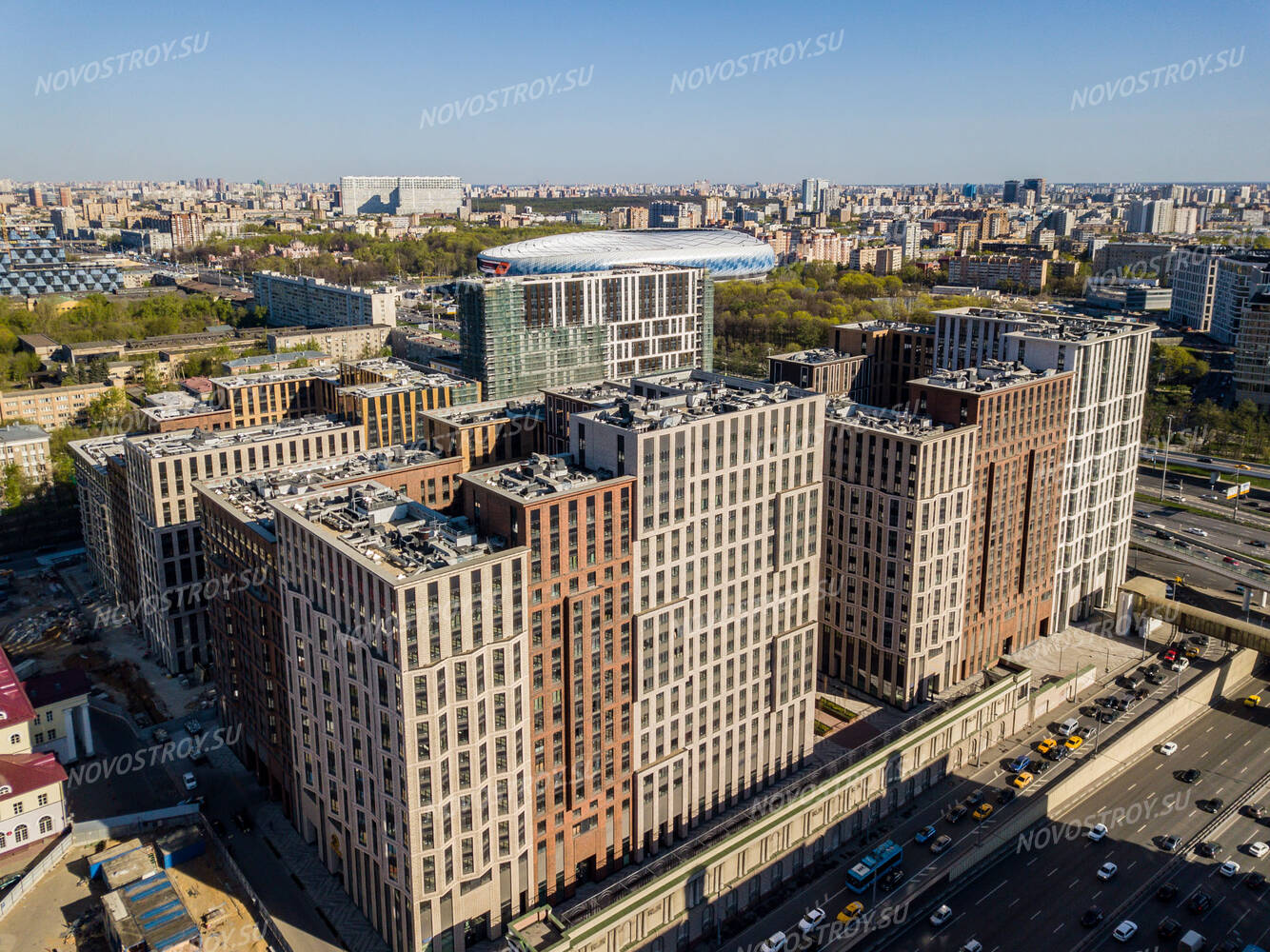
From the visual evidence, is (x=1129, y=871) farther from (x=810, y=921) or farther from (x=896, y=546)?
(x=896, y=546)

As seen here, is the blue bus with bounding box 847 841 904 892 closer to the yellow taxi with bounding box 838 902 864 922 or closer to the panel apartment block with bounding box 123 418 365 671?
the yellow taxi with bounding box 838 902 864 922

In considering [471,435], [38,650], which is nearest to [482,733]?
[471,435]

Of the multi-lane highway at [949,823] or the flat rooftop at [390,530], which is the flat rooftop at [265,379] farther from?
the multi-lane highway at [949,823]

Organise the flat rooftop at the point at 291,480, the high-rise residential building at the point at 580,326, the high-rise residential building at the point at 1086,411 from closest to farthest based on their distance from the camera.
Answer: the flat rooftop at the point at 291,480 → the high-rise residential building at the point at 1086,411 → the high-rise residential building at the point at 580,326

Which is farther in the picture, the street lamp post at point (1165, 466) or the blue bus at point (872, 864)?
the street lamp post at point (1165, 466)

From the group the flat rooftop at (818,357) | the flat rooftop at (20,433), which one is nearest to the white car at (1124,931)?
the flat rooftop at (818,357)

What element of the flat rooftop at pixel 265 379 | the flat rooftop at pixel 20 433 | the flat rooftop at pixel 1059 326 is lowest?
the flat rooftop at pixel 20 433

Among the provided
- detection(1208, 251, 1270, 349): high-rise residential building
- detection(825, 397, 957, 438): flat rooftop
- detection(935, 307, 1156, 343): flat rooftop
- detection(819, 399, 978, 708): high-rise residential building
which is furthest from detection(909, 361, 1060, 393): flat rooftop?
detection(1208, 251, 1270, 349): high-rise residential building
